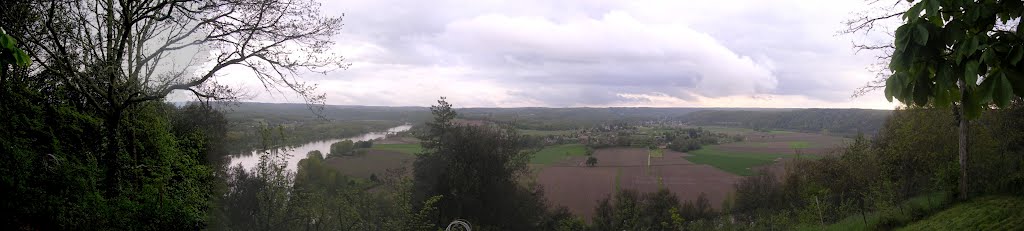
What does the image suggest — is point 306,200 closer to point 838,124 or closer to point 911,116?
point 911,116

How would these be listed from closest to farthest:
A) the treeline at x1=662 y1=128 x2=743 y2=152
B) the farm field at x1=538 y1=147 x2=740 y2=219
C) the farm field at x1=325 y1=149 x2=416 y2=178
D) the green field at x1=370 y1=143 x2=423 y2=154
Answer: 1. the farm field at x1=325 y1=149 x2=416 y2=178
2. the farm field at x1=538 y1=147 x2=740 y2=219
3. the green field at x1=370 y1=143 x2=423 y2=154
4. the treeline at x1=662 y1=128 x2=743 y2=152

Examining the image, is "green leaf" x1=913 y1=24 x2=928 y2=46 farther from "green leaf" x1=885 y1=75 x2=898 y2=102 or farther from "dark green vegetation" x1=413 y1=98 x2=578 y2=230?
"dark green vegetation" x1=413 y1=98 x2=578 y2=230

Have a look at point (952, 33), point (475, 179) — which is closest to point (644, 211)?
point (475, 179)

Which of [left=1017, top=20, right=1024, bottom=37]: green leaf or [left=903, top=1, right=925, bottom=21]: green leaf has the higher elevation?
[left=903, top=1, right=925, bottom=21]: green leaf

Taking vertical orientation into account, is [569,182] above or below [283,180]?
below

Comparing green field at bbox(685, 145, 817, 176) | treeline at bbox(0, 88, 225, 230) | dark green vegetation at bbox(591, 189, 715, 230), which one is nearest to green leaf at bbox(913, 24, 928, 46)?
treeline at bbox(0, 88, 225, 230)

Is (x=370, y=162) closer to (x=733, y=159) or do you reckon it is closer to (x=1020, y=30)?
(x=1020, y=30)

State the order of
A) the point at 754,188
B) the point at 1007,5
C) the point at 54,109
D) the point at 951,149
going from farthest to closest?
the point at 754,188 < the point at 951,149 < the point at 54,109 < the point at 1007,5

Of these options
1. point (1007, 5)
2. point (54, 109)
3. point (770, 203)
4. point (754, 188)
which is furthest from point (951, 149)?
point (54, 109)
